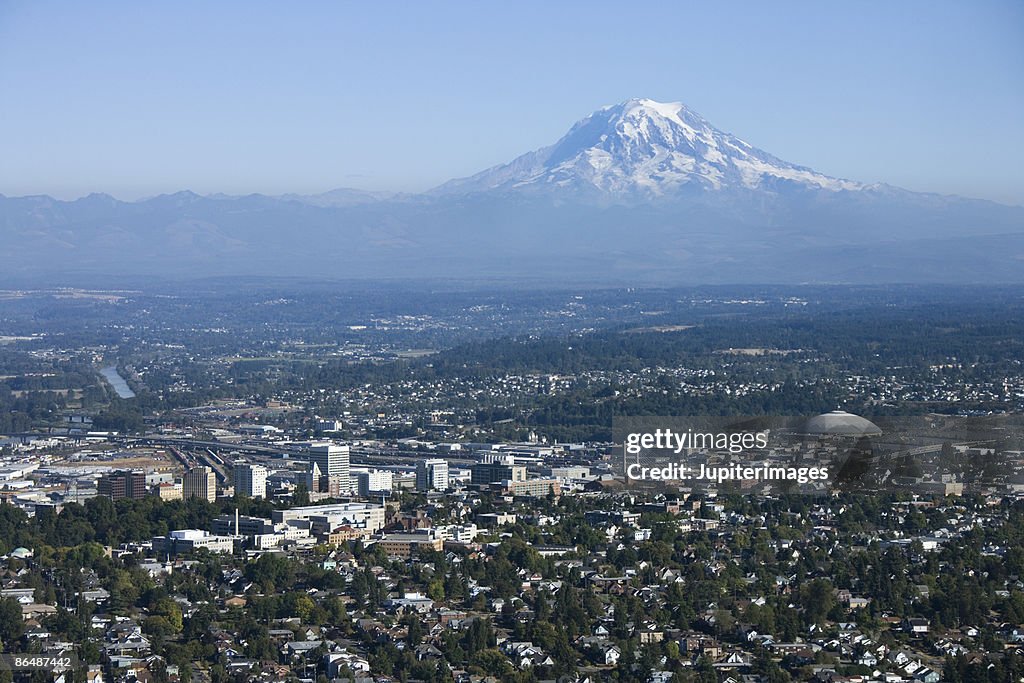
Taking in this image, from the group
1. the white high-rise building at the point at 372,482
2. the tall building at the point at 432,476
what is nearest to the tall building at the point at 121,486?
the white high-rise building at the point at 372,482

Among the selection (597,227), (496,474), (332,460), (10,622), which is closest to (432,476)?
(496,474)

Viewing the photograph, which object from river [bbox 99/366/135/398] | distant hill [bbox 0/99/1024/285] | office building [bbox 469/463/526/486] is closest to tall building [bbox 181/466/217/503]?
office building [bbox 469/463/526/486]

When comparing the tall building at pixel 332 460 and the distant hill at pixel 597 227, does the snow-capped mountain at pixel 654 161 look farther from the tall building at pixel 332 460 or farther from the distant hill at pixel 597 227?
the tall building at pixel 332 460

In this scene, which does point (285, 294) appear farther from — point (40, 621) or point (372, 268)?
point (40, 621)

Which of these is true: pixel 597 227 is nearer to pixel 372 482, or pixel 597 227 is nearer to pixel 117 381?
pixel 117 381

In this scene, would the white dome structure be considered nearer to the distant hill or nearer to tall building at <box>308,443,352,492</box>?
tall building at <box>308,443,352,492</box>
